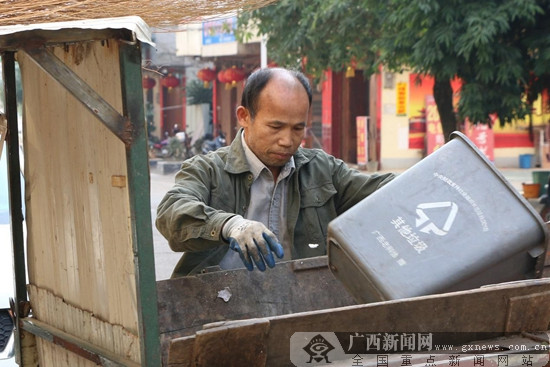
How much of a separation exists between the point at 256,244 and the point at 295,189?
2.99ft

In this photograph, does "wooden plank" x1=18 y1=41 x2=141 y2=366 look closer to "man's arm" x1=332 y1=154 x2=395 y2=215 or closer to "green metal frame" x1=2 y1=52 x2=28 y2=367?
"green metal frame" x1=2 y1=52 x2=28 y2=367

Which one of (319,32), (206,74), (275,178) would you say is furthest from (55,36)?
(206,74)

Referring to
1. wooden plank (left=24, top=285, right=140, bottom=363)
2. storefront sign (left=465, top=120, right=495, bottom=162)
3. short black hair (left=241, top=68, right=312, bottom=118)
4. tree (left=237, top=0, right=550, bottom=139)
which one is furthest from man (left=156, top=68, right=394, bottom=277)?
storefront sign (left=465, top=120, right=495, bottom=162)

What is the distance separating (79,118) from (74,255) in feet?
1.55

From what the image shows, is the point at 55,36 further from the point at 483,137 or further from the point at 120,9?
the point at 483,137

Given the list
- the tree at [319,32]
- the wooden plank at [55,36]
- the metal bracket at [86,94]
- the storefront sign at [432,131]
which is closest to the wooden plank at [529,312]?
the metal bracket at [86,94]

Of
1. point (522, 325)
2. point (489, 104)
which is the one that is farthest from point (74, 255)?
point (489, 104)

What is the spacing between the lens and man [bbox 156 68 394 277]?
10.9 ft

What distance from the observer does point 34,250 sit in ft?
10.7

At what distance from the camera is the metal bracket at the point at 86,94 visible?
224 centimetres

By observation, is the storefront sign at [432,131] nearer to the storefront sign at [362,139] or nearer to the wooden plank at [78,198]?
the storefront sign at [362,139]

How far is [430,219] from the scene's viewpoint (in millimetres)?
2650

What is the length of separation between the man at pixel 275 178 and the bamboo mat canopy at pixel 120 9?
0.31 metres

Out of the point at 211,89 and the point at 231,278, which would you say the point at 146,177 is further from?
the point at 211,89
